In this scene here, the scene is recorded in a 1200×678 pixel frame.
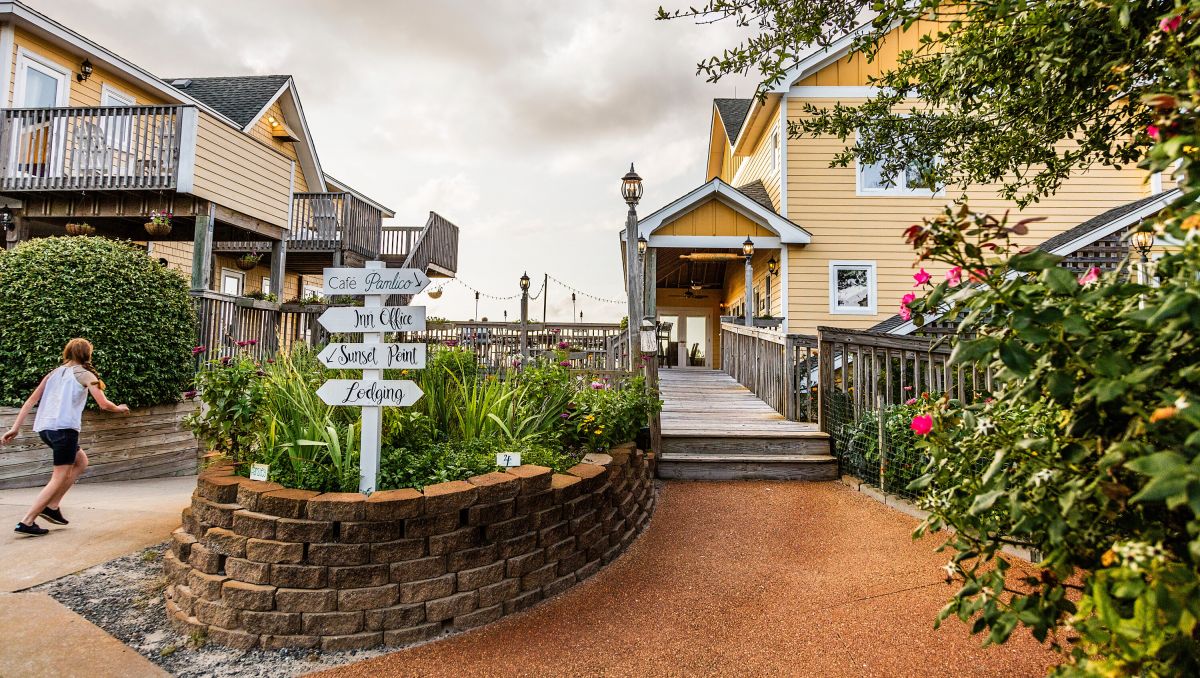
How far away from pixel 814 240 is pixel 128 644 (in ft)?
41.6

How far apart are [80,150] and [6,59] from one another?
6.45 ft

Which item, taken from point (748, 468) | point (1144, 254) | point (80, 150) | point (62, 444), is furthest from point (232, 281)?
point (1144, 254)

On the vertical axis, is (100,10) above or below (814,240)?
above

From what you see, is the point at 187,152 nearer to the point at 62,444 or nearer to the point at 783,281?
the point at 62,444

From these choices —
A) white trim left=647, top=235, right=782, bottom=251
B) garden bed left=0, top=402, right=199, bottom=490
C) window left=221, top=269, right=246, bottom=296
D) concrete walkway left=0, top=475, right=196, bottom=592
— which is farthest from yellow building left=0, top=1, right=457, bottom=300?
white trim left=647, top=235, right=782, bottom=251

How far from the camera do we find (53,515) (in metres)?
4.38

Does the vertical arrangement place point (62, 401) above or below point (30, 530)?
above

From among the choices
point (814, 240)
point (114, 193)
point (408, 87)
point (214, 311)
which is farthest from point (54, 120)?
point (814, 240)

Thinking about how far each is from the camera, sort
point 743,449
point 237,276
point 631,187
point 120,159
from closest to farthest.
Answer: point 743,449
point 631,187
point 120,159
point 237,276

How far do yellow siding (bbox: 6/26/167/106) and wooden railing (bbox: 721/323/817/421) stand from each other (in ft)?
43.0

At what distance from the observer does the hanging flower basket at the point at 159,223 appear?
29.9 ft

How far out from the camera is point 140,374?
6.78 m

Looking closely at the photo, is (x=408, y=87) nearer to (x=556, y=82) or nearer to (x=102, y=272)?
(x=556, y=82)

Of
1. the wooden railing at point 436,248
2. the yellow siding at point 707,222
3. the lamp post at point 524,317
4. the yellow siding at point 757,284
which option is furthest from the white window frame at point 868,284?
the wooden railing at point 436,248
